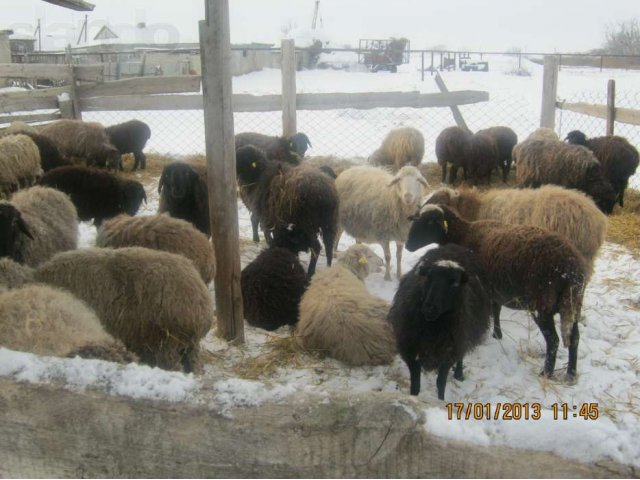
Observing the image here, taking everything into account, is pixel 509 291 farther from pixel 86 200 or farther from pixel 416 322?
pixel 86 200

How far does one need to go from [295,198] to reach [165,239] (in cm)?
187

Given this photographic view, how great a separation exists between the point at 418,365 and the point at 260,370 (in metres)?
1.26

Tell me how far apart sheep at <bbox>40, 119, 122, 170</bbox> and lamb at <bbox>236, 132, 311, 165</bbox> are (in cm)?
258

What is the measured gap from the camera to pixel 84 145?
10656 millimetres

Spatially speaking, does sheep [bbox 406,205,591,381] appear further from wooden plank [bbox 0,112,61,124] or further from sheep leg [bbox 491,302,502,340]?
wooden plank [bbox 0,112,61,124]

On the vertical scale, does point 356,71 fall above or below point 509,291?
above

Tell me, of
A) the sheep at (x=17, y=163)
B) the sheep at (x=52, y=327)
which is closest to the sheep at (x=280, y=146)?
the sheep at (x=17, y=163)

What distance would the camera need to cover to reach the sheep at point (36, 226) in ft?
14.8

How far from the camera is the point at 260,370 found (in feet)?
15.0

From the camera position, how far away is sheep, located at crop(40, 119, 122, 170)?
10.6m

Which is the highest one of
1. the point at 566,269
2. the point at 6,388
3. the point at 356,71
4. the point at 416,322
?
the point at 356,71

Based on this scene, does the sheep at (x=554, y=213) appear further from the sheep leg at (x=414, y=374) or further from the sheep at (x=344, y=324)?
the sheep leg at (x=414, y=374)

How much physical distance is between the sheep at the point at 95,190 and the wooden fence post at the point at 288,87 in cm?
415

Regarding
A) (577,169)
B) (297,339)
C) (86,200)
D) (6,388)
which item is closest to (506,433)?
(6,388)
